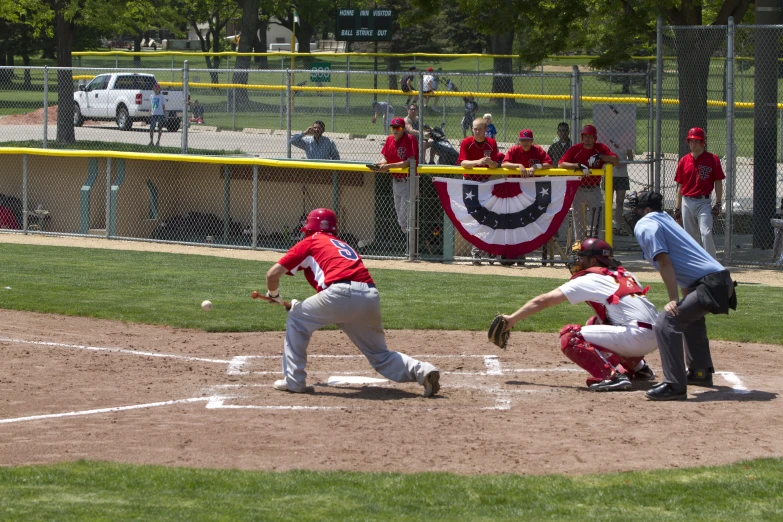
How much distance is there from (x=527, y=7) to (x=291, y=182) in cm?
484

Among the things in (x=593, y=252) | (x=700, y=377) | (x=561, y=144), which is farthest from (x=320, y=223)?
(x=561, y=144)

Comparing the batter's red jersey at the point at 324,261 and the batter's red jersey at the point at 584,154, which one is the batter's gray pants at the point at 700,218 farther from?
the batter's red jersey at the point at 324,261

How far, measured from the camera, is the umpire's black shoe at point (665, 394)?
8164mm

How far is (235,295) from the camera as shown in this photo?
1302cm

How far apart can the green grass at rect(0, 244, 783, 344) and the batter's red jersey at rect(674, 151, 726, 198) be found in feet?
4.57

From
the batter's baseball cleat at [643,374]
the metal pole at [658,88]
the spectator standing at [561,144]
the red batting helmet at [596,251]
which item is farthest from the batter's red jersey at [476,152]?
the red batting helmet at [596,251]

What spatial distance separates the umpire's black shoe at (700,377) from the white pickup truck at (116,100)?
704 inches

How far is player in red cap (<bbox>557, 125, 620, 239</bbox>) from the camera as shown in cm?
1512

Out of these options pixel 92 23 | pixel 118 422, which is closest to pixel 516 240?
pixel 118 422

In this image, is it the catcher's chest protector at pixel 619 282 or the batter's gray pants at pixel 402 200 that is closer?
the catcher's chest protector at pixel 619 282

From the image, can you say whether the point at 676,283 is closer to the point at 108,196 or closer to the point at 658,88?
the point at 658,88

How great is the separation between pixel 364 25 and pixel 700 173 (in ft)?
72.1

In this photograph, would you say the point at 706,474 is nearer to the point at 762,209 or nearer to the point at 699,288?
the point at 699,288

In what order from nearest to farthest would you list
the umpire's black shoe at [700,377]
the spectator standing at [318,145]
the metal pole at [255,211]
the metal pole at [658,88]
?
the umpire's black shoe at [700,377]
the metal pole at [658,88]
the metal pole at [255,211]
the spectator standing at [318,145]
